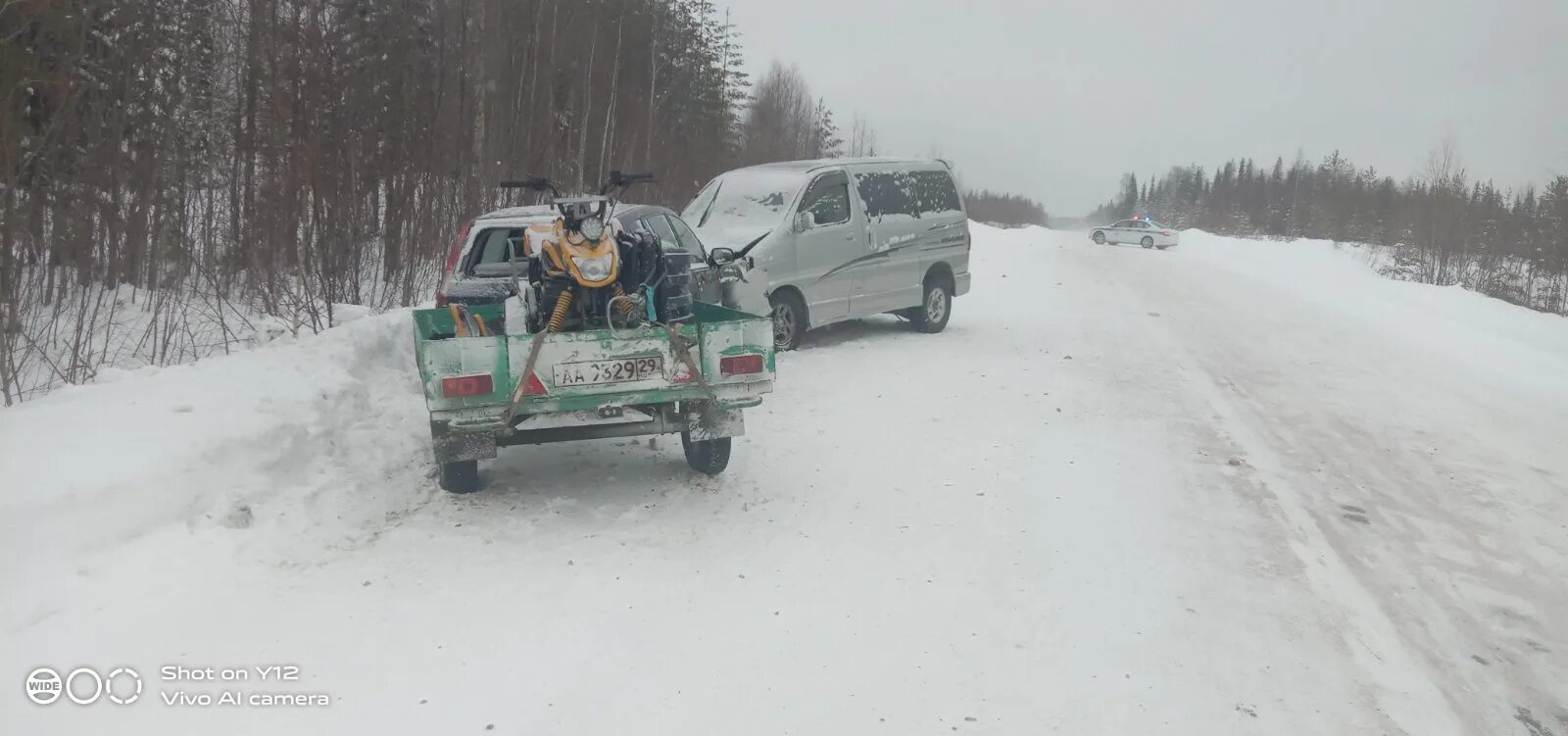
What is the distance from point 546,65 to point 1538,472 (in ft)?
67.2

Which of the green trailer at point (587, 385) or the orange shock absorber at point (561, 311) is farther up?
the orange shock absorber at point (561, 311)

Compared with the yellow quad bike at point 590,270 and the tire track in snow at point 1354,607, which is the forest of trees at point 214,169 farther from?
the tire track in snow at point 1354,607

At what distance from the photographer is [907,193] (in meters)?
12.9

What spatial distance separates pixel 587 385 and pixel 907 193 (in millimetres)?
8044

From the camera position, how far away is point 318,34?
1099 cm

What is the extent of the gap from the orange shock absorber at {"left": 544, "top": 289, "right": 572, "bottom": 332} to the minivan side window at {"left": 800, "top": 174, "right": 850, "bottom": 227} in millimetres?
5666

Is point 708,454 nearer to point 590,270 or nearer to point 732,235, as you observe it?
point 590,270

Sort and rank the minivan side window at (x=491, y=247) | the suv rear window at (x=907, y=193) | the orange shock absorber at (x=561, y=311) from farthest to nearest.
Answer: the suv rear window at (x=907, y=193)
the minivan side window at (x=491, y=247)
the orange shock absorber at (x=561, y=311)

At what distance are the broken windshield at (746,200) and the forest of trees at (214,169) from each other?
3.58m

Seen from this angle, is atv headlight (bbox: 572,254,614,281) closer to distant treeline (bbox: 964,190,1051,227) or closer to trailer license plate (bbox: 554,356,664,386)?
trailer license plate (bbox: 554,356,664,386)

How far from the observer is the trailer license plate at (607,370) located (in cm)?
570

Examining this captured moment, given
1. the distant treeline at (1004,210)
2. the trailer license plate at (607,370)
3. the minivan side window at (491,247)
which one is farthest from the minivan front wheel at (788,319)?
the distant treeline at (1004,210)

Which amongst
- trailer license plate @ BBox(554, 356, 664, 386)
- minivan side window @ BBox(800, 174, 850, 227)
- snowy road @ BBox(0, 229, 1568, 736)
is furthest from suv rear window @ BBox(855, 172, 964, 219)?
trailer license plate @ BBox(554, 356, 664, 386)

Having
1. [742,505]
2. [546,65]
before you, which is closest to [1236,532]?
[742,505]
